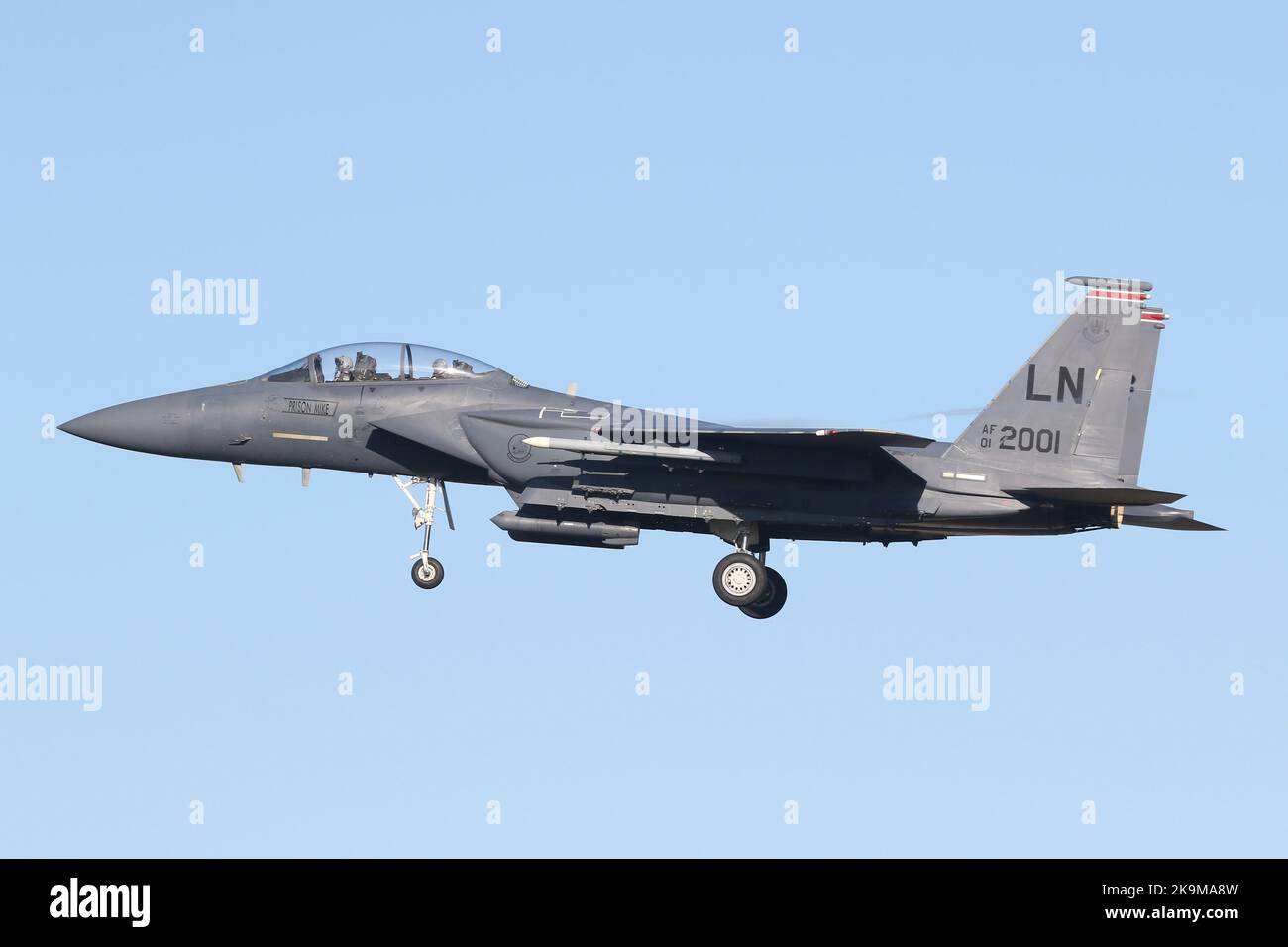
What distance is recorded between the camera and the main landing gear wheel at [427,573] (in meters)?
26.6

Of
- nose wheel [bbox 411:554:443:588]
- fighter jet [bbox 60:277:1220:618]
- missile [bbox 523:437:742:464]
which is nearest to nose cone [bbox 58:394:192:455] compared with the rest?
fighter jet [bbox 60:277:1220:618]

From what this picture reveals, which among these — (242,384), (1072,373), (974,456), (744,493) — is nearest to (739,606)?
(744,493)

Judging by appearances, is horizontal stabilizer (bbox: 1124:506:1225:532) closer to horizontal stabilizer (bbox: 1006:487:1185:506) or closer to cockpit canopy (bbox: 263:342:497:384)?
horizontal stabilizer (bbox: 1006:487:1185:506)

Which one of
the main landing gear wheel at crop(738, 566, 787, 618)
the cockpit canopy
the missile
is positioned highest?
the cockpit canopy

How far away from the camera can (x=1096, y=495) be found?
24359 mm

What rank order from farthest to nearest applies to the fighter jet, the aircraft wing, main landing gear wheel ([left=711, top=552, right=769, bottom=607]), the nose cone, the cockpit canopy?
1. the nose cone
2. the cockpit canopy
3. main landing gear wheel ([left=711, top=552, right=769, bottom=607])
4. the fighter jet
5. the aircraft wing

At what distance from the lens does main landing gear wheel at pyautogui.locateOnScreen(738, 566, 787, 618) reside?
26500 millimetres

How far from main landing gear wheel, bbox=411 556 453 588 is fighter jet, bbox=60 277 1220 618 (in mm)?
17

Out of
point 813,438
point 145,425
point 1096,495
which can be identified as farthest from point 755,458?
point 145,425

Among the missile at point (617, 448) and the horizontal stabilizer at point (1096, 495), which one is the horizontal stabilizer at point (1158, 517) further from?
the missile at point (617, 448)

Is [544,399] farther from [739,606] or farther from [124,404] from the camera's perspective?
[124,404]

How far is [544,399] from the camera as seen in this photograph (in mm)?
26375
